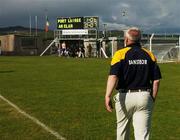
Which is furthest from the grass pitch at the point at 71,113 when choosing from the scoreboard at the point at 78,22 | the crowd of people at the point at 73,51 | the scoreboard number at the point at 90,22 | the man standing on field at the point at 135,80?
the scoreboard at the point at 78,22

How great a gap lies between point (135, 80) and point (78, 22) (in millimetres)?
66888

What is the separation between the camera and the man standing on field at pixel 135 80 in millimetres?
7129

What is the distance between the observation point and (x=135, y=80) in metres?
7.20

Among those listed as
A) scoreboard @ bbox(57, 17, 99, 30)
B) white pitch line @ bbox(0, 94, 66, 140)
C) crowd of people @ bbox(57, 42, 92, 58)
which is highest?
scoreboard @ bbox(57, 17, 99, 30)

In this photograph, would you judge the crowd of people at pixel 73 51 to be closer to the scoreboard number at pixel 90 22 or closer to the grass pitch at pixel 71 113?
the scoreboard number at pixel 90 22

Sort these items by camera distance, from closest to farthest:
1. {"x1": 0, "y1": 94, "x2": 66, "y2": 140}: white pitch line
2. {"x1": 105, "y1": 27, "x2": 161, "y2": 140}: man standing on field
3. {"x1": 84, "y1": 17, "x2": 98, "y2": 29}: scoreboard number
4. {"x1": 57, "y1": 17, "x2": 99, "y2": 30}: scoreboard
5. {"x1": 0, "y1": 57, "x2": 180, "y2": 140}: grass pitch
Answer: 1. {"x1": 105, "y1": 27, "x2": 161, "y2": 140}: man standing on field
2. {"x1": 0, "y1": 94, "x2": 66, "y2": 140}: white pitch line
3. {"x1": 0, "y1": 57, "x2": 180, "y2": 140}: grass pitch
4. {"x1": 84, "y1": 17, "x2": 98, "y2": 29}: scoreboard number
5. {"x1": 57, "y1": 17, "x2": 99, "y2": 30}: scoreboard

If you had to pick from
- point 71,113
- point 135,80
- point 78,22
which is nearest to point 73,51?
point 78,22

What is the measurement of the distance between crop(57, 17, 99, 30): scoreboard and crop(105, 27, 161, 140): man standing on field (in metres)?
65.5

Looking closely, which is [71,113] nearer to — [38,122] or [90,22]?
[38,122]

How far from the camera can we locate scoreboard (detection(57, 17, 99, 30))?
2874 inches

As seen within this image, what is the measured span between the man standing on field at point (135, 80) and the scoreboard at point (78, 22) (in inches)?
2578

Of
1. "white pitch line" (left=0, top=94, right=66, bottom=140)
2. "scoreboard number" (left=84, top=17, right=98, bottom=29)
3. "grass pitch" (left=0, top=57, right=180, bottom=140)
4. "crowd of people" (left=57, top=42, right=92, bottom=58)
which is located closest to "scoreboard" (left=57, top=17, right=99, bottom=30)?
"scoreboard number" (left=84, top=17, right=98, bottom=29)

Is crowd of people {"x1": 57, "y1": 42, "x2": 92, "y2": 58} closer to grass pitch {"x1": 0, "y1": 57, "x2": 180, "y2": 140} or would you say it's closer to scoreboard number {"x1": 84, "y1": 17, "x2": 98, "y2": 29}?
scoreboard number {"x1": 84, "y1": 17, "x2": 98, "y2": 29}

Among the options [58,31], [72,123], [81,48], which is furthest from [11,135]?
[58,31]
